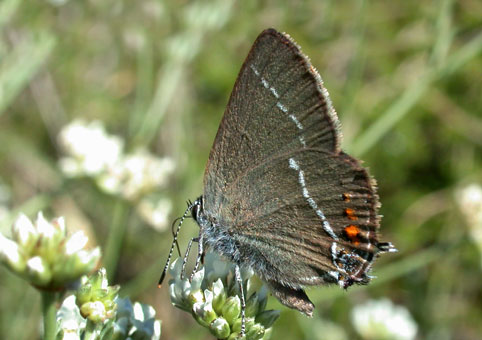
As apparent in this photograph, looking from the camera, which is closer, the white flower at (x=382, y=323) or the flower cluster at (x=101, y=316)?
the flower cluster at (x=101, y=316)

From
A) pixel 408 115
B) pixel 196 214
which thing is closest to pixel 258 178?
pixel 196 214

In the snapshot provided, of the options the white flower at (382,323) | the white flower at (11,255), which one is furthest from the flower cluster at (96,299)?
the white flower at (382,323)

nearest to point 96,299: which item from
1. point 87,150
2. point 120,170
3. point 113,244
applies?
point 113,244

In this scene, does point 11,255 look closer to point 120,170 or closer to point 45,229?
point 45,229

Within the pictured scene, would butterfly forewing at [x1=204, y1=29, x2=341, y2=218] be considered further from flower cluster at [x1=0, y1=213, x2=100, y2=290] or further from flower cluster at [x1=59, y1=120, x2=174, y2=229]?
flower cluster at [x1=59, y1=120, x2=174, y2=229]

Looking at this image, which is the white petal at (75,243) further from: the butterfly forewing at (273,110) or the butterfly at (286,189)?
the butterfly forewing at (273,110)

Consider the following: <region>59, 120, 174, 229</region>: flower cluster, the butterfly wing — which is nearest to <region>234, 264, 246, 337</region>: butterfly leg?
the butterfly wing
